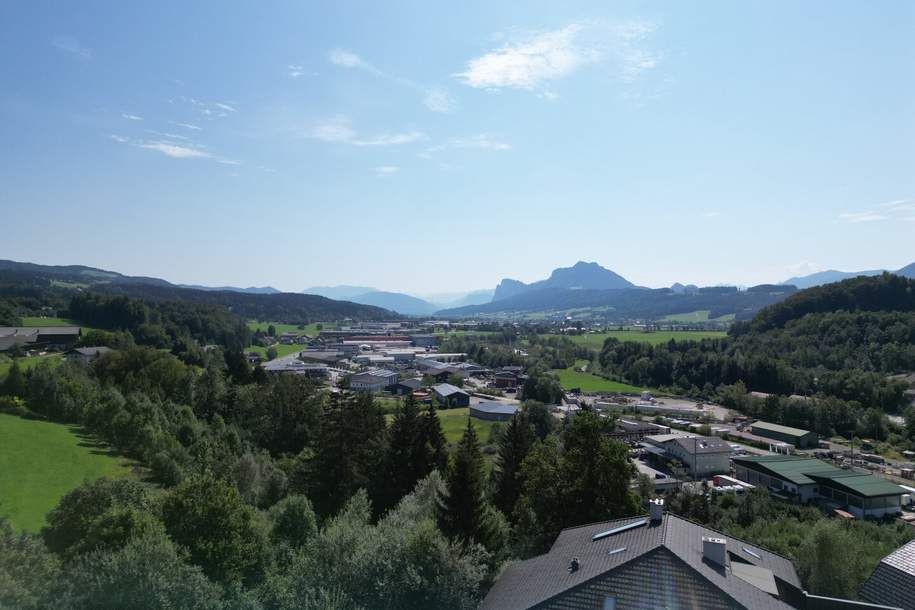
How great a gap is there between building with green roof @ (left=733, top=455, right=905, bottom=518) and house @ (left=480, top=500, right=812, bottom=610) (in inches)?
1219

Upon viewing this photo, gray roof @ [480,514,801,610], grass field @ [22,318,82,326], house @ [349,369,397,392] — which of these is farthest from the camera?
house @ [349,369,397,392]

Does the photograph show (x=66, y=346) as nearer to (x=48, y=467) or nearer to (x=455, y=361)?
(x=48, y=467)

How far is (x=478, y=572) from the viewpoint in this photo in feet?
46.1

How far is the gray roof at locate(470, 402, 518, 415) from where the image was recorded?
6203 cm

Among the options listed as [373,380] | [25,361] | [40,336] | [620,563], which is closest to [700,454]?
[620,563]

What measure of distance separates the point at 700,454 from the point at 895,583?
3659cm

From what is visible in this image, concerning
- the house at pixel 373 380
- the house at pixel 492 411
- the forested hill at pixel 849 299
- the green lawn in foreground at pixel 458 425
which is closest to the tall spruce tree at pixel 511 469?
the green lawn in foreground at pixel 458 425

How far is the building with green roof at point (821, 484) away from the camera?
125ft

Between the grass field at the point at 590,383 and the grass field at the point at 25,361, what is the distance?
209 ft

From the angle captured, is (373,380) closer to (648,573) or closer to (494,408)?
(494,408)

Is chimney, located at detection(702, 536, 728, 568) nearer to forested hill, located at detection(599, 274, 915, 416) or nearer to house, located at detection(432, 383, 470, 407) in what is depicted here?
house, located at detection(432, 383, 470, 407)

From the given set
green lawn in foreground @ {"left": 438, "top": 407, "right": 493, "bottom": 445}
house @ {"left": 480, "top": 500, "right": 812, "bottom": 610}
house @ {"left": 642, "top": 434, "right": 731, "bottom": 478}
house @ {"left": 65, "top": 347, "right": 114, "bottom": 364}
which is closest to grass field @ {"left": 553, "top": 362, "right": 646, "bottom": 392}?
green lawn in foreground @ {"left": 438, "top": 407, "right": 493, "bottom": 445}

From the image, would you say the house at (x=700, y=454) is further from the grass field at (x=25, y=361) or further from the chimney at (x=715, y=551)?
the grass field at (x=25, y=361)

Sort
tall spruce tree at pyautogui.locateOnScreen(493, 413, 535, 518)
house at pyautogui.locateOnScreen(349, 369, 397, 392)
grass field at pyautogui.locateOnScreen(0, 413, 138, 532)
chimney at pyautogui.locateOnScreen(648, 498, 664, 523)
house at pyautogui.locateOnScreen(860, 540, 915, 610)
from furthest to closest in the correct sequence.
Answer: house at pyautogui.locateOnScreen(349, 369, 397, 392), tall spruce tree at pyautogui.locateOnScreen(493, 413, 535, 518), grass field at pyautogui.locateOnScreen(0, 413, 138, 532), chimney at pyautogui.locateOnScreen(648, 498, 664, 523), house at pyautogui.locateOnScreen(860, 540, 915, 610)
